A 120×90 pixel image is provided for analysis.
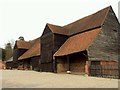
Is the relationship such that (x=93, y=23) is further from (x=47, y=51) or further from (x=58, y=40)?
(x=47, y=51)

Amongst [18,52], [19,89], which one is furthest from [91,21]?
[18,52]

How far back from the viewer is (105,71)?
24219 millimetres

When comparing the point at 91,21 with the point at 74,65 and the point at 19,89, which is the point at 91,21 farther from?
the point at 19,89

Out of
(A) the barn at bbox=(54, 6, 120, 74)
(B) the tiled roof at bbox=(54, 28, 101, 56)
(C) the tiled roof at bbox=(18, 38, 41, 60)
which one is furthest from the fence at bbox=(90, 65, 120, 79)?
(C) the tiled roof at bbox=(18, 38, 41, 60)

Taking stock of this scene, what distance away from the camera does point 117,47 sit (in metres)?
32.0

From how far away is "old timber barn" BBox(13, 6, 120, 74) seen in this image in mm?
28250

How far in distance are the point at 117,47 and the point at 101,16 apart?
5274 mm

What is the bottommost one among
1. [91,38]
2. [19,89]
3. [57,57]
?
[19,89]

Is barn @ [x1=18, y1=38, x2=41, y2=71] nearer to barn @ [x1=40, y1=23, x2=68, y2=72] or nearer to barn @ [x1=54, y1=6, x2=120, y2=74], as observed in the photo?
barn @ [x1=40, y1=23, x2=68, y2=72]

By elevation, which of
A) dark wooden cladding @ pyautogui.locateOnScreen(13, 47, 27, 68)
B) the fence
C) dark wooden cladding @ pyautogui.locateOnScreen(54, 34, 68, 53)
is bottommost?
the fence

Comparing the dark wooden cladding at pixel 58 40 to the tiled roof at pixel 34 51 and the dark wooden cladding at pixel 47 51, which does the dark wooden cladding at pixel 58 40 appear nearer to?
the dark wooden cladding at pixel 47 51

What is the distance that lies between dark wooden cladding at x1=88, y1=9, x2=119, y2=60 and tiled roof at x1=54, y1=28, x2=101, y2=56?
78cm

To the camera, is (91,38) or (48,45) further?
(48,45)

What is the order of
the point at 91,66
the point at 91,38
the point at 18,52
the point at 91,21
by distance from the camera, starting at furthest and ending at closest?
the point at 18,52 < the point at 91,21 < the point at 91,38 < the point at 91,66
